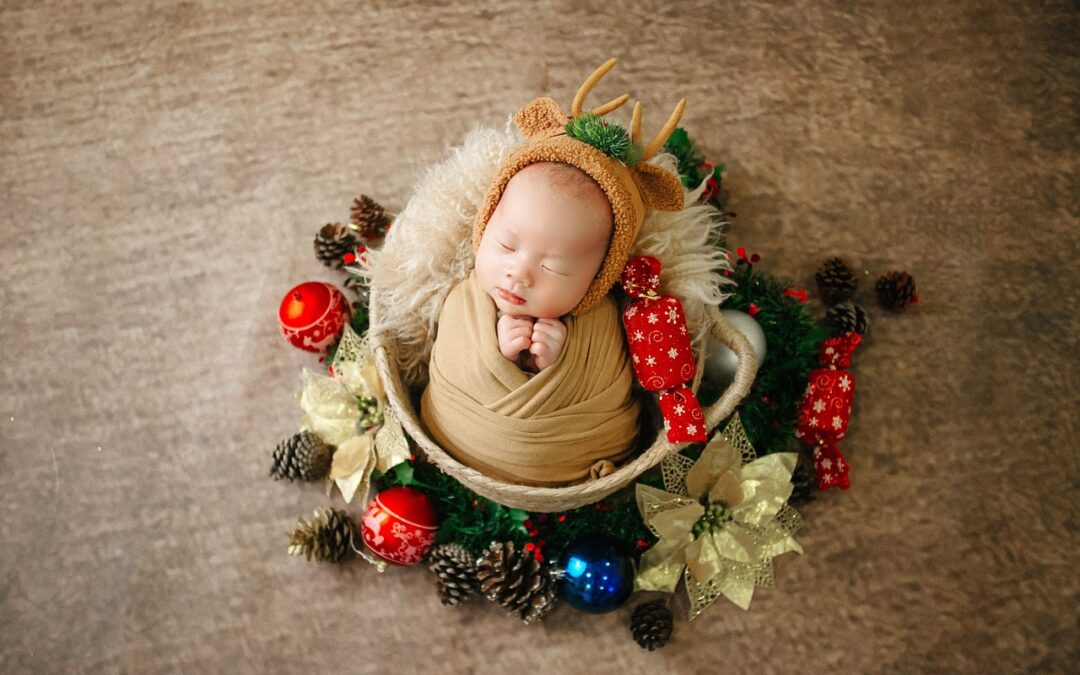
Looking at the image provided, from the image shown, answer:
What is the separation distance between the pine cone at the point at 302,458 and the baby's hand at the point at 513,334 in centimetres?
48

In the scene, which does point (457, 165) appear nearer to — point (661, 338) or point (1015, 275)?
point (661, 338)

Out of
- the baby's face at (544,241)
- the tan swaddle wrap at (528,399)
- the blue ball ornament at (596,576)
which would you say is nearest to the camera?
the baby's face at (544,241)

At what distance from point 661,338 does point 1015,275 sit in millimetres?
923

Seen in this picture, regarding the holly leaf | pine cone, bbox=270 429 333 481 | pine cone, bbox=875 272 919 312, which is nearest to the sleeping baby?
the holly leaf

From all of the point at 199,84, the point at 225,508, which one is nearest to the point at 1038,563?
the point at 225,508

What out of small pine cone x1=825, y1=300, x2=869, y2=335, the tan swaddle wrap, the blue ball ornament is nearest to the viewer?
the tan swaddle wrap

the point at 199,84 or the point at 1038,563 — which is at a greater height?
the point at 199,84

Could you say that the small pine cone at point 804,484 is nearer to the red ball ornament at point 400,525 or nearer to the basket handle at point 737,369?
the basket handle at point 737,369

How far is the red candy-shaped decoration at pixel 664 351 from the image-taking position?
3.92ft

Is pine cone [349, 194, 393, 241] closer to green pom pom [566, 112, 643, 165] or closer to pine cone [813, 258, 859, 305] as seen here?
green pom pom [566, 112, 643, 165]

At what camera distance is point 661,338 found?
3.93 ft

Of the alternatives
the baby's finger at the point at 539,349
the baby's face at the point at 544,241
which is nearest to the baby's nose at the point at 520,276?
the baby's face at the point at 544,241

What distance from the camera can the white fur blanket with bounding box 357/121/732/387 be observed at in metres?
1.26

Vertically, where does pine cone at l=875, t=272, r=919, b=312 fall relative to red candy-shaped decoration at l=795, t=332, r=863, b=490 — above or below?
above
